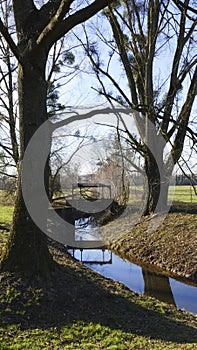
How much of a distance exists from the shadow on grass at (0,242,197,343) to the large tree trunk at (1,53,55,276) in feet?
0.67

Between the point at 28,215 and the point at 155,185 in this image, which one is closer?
the point at 28,215

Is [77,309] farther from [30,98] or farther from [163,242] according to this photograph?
[163,242]

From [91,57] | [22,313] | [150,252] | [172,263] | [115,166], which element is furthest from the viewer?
[115,166]

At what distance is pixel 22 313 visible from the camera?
12.9ft

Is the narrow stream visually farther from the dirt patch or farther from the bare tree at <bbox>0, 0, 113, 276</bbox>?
the bare tree at <bbox>0, 0, 113, 276</bbox>

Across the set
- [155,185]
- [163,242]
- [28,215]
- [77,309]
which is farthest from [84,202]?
[77,309]

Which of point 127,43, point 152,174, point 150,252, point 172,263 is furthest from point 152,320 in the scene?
point 127,43

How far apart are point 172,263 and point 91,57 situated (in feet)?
19.3

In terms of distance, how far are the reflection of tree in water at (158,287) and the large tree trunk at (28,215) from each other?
2295mm

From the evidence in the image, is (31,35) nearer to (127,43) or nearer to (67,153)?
(127,43)

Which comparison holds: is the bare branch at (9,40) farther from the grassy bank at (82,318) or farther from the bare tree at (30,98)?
the grassy bank at (82,318)

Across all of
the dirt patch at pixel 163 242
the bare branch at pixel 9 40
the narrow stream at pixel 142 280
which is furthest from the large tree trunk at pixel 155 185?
the bare branch at pixel 9 40

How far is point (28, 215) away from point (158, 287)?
3200 mm

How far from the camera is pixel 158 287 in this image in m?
6.64
